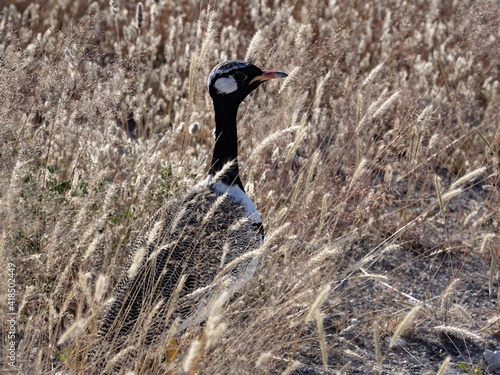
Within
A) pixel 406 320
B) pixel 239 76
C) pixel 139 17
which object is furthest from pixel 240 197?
pixel 139 17

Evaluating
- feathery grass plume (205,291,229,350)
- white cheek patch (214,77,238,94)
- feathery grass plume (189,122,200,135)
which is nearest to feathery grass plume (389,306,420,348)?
feathery grass plume (205,291,229,350)

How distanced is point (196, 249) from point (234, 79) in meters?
1.00

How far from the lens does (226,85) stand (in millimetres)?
3096

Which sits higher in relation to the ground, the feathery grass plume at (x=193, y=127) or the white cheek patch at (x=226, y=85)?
the white cheek patch at (x=226, y=85)

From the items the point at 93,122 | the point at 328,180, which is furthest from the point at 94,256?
the point at 328,180

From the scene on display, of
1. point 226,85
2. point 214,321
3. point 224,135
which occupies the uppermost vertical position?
point 226,85

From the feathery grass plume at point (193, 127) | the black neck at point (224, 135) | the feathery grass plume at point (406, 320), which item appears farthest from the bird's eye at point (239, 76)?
the feathery grass plume at point (406, 320)

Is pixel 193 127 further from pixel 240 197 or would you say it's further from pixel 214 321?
pixel 214 321

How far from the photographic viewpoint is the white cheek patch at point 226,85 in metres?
3.08

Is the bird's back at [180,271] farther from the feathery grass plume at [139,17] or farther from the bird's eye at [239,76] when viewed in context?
the feathery grass plume at [139,17]

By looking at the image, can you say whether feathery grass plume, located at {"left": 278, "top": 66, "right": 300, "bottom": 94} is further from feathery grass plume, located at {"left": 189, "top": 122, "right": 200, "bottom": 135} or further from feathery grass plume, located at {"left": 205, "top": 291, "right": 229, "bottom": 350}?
feathery grass plume, located at {"left": 205, "top": 291, "right": 229, "bottom": 350}

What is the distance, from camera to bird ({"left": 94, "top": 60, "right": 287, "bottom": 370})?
7.30 ft

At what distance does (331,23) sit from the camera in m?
5.61

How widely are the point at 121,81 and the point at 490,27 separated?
9.27 ft
